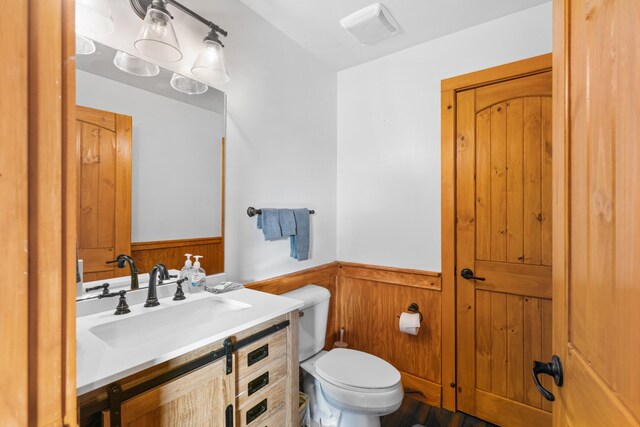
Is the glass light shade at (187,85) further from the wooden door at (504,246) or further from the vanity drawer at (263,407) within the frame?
the wooden door at (504,246)

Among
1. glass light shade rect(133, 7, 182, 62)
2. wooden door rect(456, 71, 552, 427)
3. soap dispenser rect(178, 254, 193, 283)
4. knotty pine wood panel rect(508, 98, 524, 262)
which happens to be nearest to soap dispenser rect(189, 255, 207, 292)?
soap dispenser rect(178, 254, 193, 283)

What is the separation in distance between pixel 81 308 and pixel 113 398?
0.52m

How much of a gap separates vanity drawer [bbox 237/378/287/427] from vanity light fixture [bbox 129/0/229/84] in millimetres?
1414

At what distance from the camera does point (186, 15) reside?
4.72 feet

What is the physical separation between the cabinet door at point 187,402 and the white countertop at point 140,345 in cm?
9

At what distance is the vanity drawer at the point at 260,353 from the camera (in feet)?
3.62

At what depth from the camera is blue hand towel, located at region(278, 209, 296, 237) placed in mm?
1892

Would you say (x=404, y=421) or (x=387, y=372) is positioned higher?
(x=387, y=372)

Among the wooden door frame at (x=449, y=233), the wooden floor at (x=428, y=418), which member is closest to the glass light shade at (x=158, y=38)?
the wooden door frame at (x=449, y=233)

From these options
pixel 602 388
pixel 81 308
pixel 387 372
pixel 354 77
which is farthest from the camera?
pixel 354 77

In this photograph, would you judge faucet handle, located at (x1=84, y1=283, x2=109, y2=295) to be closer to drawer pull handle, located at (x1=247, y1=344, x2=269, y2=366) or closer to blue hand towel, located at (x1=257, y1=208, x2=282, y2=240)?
drawer pull handle, located at (x1=247, y1=344, x2=269, y2=366)

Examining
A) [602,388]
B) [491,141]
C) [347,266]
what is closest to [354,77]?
[491,141]

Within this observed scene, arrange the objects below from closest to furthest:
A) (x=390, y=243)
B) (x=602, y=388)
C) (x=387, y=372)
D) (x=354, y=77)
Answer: (x=602, y=388)
(x=387, y=372)
(x=390, y=243)
(x=354, y=77)

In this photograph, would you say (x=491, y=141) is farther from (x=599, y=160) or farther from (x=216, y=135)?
(x=216, y=135)
